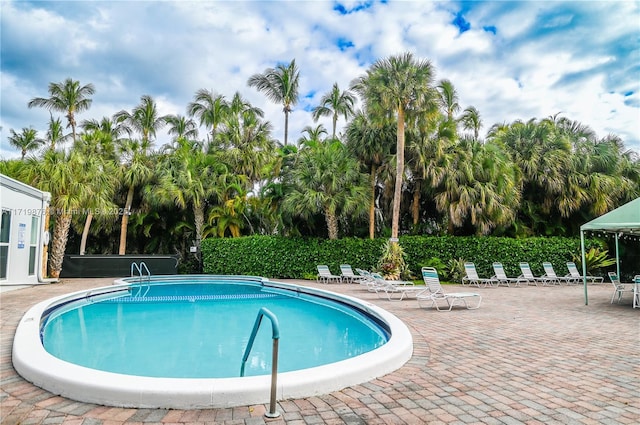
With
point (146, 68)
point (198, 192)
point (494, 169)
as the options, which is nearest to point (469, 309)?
point (494, 169)

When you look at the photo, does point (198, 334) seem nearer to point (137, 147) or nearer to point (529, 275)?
point (529, 275)

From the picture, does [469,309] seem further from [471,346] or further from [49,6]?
[49,6]

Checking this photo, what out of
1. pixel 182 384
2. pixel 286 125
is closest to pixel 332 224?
pixel 286 125

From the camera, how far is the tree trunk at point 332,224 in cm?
1961

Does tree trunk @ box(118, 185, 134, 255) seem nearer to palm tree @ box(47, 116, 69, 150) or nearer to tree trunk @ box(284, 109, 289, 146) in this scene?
tree trunk @ box(284, 109, 289, 146)

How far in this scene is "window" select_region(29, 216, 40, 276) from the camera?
49.4 ft

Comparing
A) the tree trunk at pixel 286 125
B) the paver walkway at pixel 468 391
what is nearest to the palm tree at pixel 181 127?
the tree trunk at pixel 286 125

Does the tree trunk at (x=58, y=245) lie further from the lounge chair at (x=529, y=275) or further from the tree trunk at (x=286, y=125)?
the lounge chair at (x=529, y=275)

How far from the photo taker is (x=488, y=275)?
62.1 ft

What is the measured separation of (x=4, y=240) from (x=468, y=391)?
14740 millimetres

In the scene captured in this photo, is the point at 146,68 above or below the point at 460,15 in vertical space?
below

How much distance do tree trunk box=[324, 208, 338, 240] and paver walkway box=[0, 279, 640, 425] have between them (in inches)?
480

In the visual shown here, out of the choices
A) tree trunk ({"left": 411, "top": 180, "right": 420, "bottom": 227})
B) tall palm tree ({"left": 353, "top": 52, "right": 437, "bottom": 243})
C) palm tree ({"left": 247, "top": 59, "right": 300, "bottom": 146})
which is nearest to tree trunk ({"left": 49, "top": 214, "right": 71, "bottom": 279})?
tall palm tree ({"left": 353, "top": 52, "right": 437, "bottom": 243})

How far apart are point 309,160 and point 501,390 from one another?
16316 mm
